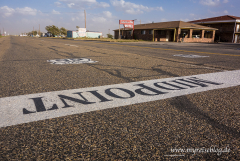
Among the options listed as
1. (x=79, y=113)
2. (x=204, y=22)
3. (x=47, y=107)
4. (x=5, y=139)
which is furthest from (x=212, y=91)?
(x=204, y=22)

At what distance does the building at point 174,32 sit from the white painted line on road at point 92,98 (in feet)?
122

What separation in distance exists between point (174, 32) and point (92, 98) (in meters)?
40.3

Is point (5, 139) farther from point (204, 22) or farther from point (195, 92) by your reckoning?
point (204, 22)

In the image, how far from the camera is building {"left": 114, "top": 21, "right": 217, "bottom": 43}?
38562mm

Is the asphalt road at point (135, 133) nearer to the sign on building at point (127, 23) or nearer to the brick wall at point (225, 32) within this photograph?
the sign on building at point (127, 23)

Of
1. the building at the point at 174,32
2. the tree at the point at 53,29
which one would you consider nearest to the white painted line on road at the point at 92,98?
the building at the point at 174,32

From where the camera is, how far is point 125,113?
2.17 m

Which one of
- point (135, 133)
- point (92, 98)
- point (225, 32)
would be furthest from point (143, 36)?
point (135, 133)

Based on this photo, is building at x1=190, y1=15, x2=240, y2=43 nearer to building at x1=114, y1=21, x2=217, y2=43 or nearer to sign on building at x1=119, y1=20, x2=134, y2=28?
building at x1=114, y1=21, x2=217, y2=43

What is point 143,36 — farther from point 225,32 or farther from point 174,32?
point 225,32

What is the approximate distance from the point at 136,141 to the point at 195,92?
181cm

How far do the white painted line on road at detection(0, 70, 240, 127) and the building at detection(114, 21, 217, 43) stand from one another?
122 ft

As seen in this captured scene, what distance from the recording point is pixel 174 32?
39.2m

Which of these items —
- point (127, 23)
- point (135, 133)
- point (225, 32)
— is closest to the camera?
point (135, 133)
